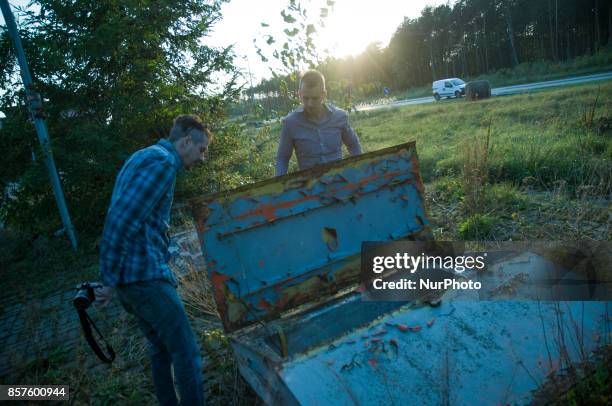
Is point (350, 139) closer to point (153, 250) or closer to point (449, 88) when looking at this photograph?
point (153, 250)

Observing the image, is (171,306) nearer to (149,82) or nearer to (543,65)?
(149,82)

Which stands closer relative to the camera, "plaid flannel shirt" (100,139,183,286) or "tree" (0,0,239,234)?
"plaid flannel shirt" (100,139,183,286)

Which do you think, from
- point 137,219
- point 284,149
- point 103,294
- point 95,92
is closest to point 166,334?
point 103,294

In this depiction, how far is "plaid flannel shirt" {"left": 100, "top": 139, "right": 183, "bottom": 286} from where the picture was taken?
2.08 metres

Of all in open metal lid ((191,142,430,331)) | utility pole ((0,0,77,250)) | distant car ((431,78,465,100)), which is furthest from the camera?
distant car ((431,78,465,100))

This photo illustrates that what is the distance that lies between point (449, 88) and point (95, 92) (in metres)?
26.6

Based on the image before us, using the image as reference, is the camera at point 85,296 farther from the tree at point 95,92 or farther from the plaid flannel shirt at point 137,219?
the tree at point 95,92

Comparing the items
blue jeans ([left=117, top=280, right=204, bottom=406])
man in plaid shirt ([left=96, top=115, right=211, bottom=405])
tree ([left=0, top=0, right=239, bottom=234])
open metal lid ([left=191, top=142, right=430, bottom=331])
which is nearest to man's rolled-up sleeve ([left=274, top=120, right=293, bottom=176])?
open metal lid ([left=191, top=142, right=430, bottom=331])

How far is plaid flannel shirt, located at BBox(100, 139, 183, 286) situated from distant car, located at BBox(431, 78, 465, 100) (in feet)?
96.2

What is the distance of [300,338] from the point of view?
2.72 metres

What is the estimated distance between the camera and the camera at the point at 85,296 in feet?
7.24

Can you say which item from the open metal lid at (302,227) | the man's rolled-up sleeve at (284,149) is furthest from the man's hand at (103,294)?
the man's rolled-up sleeve at (284,149)

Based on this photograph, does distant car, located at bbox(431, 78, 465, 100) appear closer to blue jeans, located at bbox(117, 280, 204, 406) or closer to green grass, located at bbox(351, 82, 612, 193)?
green grass, located at bbox(351, 82, 612, 193)

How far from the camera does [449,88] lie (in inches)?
1144
